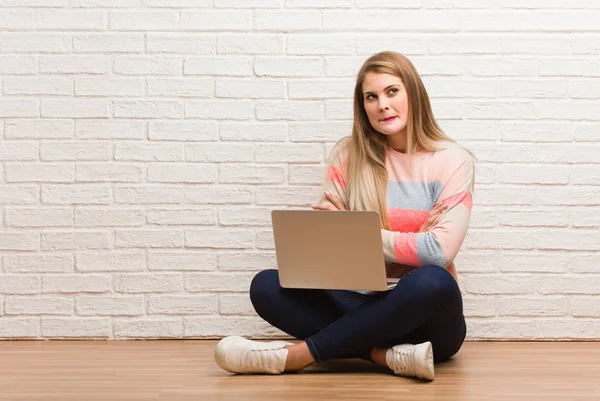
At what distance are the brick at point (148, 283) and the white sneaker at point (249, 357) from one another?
68 centimetres

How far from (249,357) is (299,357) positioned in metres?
0.14

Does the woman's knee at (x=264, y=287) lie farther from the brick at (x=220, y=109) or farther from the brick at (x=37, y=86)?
the brick at (x=37, y=86)

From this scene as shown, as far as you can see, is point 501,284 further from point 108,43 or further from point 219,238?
point 108,43

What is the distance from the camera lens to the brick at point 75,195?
292 centimetres

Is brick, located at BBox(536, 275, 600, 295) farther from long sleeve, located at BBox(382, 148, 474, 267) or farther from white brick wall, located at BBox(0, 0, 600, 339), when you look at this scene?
long sleeve, located at BBox(382, 148, 474, 267)

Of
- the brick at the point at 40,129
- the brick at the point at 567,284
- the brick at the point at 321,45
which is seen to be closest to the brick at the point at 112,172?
the brick at the point at 40,129

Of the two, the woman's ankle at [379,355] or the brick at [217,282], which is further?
the brick at [217,282]

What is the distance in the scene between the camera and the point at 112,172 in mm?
2926

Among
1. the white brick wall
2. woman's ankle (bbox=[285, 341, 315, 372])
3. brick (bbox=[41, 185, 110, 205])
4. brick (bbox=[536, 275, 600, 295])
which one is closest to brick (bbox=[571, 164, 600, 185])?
the white brick wall

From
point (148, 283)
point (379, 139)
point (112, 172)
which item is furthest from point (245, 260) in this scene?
point (379, 139)

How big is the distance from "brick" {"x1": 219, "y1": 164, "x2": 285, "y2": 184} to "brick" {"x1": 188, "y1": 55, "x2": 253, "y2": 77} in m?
0.32

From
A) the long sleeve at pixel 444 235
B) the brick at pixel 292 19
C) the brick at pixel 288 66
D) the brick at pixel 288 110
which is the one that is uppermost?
the brick at pixel 292 19

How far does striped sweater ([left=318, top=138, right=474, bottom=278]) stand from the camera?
233cm

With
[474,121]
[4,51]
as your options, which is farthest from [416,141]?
[4,51]
